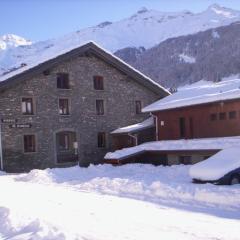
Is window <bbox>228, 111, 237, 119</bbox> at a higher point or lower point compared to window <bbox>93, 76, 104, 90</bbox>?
lower

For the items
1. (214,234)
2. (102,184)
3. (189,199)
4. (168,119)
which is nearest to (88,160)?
(168,119)

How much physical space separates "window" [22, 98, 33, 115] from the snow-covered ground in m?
13.0

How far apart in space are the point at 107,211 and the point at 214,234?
3615mm

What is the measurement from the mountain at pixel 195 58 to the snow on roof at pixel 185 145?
86.5 m

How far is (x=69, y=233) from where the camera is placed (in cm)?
857

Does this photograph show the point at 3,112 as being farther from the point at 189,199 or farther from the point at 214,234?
the point at 214,234

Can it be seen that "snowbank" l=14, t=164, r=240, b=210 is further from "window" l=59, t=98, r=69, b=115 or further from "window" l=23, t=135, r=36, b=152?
"window" l=59, t=98, r=69, b=115

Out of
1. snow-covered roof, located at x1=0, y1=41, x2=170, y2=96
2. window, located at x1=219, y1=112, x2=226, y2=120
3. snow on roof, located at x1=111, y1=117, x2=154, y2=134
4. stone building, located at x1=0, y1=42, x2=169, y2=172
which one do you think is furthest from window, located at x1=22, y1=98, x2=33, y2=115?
window, located at x1=219, y1=112, x2=226, y2=120

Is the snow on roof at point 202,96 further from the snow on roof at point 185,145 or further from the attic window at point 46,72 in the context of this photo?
the attic window at point 46,72

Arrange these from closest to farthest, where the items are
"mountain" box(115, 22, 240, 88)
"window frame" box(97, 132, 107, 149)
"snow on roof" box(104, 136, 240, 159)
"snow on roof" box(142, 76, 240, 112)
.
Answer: "snow on roof" box(104, 136, 240, 159) < "snow on roof" box(142, 76, 240, 112) < "window frame" box(97, 132, 107, 149) < "mountain" box(115, 22, 240, 88)

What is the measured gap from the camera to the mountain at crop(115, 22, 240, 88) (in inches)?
4906

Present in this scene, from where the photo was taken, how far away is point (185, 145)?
27.9 metres

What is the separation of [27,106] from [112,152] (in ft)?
21.1

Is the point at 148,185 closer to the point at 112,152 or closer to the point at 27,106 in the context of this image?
the point at 112,152
